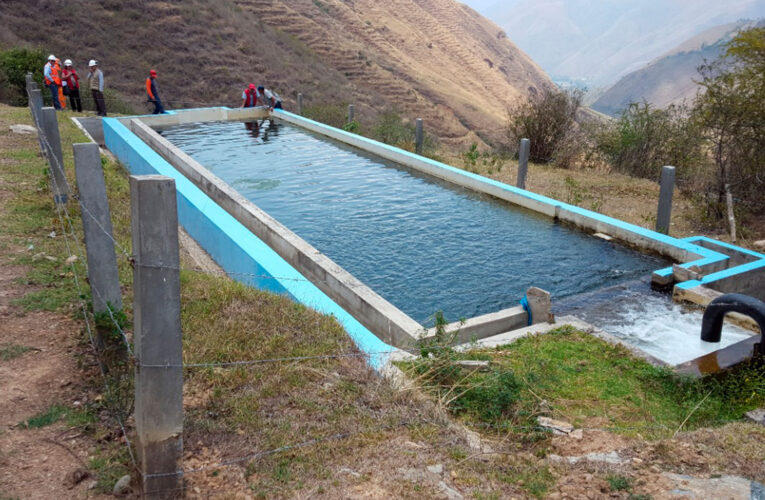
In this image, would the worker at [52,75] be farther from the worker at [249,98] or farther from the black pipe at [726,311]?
the black pipe at [726,311]

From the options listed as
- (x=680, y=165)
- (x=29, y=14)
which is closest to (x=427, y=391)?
(x=680, y=165)

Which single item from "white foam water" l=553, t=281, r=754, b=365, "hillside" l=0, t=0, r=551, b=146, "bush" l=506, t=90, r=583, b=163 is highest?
"hillside" l=0, t=0, r=551, b=146

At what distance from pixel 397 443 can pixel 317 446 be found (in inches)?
19.1

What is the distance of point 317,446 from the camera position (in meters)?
3.61

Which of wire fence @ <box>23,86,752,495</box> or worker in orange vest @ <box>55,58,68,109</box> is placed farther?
worker in orange vest @ <box>55,58,68,109</box>

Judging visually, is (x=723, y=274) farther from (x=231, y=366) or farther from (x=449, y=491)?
(x=231, y=366)

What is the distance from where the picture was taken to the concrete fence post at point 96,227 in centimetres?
413

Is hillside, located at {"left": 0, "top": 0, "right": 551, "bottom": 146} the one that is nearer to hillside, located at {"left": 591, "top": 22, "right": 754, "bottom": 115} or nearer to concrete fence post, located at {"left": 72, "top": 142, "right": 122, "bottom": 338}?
concrete fence post, located at {"left": 72, "top": 142, "right": 122, "bottom": 338}

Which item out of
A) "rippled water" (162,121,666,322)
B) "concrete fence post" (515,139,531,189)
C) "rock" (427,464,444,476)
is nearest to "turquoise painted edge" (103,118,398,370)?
"rippled water" (162,121,666,322)

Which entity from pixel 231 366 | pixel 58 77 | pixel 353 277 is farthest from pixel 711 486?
pixel 58 77

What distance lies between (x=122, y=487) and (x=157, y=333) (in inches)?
33.4

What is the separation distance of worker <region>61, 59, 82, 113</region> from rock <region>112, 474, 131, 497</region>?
16309 millimetres

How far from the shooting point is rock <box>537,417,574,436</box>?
4156mm

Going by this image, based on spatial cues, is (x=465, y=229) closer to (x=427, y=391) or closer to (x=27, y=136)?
(x=427, y=391)
